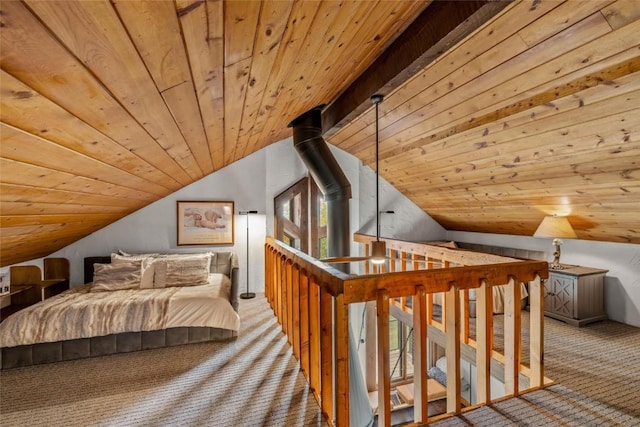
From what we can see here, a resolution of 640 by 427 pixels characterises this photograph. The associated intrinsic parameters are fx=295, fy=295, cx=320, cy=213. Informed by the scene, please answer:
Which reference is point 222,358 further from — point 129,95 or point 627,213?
point 627,213

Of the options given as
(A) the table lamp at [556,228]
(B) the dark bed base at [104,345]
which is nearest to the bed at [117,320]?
(B) the dark bed base at [104,345]

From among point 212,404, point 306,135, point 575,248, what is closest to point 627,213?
point 575,248

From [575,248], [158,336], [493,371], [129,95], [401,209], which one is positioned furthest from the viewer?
[401,209]

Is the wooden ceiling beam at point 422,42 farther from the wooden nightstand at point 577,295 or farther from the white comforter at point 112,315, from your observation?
the wooden nightstand at point 577,295

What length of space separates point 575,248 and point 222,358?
4.11m

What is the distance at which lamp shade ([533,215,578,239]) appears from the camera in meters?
2.99

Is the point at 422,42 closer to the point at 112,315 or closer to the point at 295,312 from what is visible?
the point at 295,312

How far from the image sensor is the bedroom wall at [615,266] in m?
3.04

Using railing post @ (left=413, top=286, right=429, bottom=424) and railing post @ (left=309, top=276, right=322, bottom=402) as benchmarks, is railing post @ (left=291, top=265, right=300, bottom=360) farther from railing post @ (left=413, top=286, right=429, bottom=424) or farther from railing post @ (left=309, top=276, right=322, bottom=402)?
railing post @ (left=413, top=286, right=429, bottom=424)

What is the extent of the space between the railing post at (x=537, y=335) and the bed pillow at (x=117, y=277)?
357 cm

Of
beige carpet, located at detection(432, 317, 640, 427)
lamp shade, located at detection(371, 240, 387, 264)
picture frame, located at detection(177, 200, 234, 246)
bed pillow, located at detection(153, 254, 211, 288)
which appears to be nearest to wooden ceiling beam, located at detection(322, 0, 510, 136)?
lamp shade, located at detection(371, 240, 387, 264)

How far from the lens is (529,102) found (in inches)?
84.2

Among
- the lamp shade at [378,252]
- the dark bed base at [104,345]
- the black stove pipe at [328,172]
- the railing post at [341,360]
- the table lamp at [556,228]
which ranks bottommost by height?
the dark bed base at [104,345]

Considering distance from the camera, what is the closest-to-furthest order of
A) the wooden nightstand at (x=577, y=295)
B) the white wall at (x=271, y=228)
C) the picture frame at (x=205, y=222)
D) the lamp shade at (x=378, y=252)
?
the lamp shade at (x=378, y=252) < the wooden nightstand at (x=577, y=295) < the white wall at (x=271, y=228) < the picture frame at (x=205, y=222)
